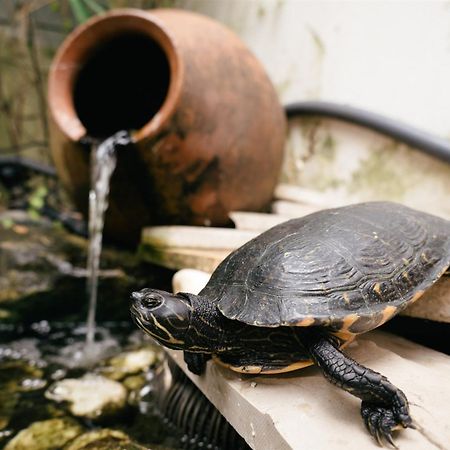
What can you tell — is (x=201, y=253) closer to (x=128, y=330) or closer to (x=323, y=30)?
(x=128, y=330)

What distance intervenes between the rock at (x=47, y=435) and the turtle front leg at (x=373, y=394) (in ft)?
3.08

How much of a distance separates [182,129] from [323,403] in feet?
4.70

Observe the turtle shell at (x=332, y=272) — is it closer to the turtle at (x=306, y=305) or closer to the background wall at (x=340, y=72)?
the turtle at (x=306, y=305)

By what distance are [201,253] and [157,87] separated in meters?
1.61

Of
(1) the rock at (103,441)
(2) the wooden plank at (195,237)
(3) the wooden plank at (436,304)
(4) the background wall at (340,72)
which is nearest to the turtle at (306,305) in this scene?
(3) the wooden plank at (436,304)

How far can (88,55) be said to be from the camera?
2471mm

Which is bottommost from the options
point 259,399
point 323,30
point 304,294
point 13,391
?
point 13,391

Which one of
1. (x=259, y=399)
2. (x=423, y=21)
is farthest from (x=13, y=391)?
(x=423, y=21)

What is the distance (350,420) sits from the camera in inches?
40.8

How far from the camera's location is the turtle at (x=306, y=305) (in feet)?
3.38

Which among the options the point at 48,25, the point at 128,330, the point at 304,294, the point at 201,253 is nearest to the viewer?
the point at 304,294

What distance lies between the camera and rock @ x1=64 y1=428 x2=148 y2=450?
52.9 inches

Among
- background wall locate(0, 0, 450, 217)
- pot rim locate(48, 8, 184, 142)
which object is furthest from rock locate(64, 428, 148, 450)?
background wall locate(0, 0, 450, 217)

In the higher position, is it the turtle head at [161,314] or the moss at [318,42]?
the moss at [318,42]
